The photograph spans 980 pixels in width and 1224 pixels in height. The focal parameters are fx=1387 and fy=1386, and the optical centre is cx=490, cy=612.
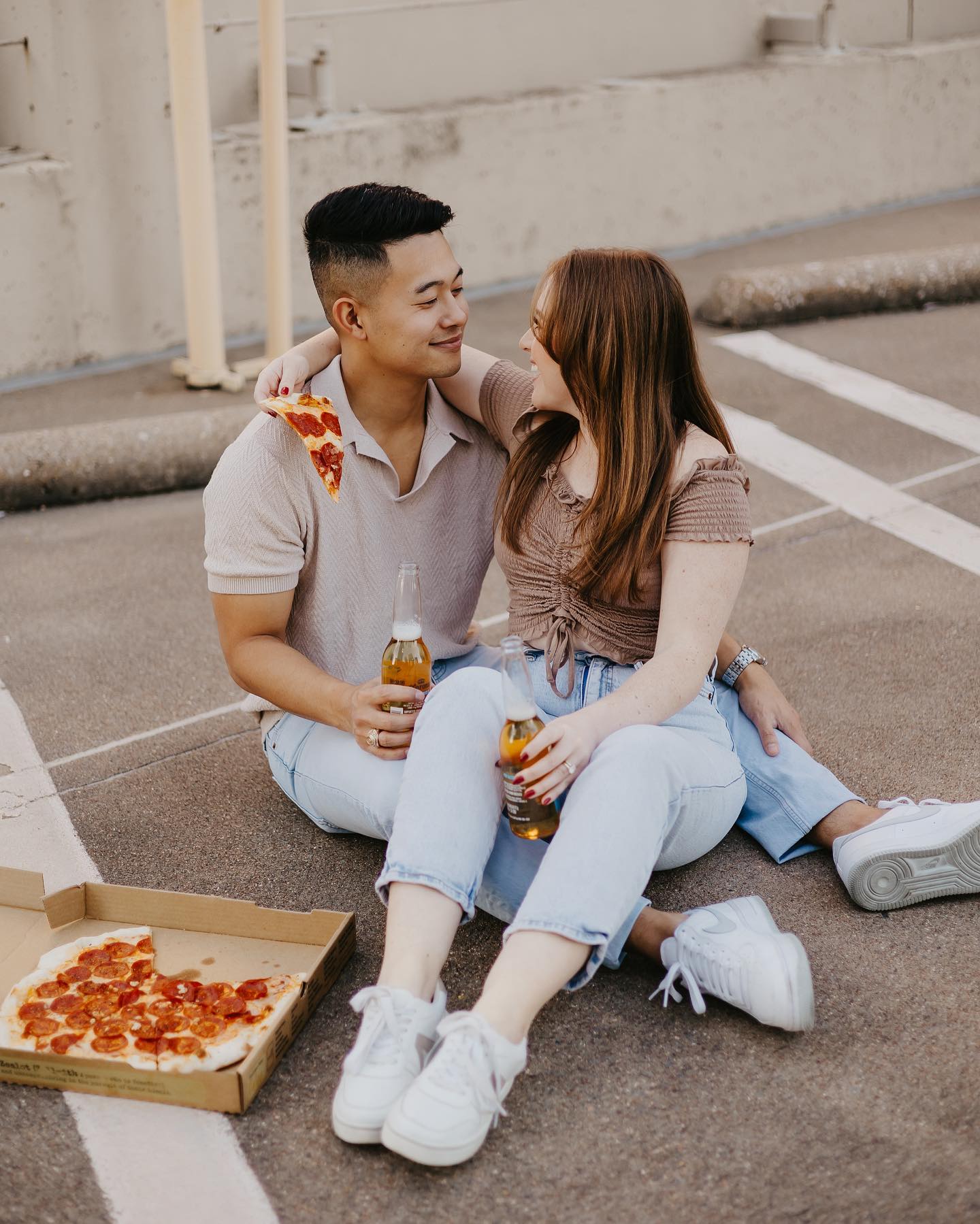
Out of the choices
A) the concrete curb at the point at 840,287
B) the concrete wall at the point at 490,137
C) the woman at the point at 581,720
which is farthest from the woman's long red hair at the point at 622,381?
the concrete curb at the point at 840,287

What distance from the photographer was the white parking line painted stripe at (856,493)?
201 inches

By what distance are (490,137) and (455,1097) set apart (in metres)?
7.05

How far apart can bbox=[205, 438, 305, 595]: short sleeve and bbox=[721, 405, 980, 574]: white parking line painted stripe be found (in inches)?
111

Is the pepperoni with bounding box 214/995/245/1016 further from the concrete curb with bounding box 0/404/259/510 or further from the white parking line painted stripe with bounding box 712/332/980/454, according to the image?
the white parking line painted stripe with bounding box 712/332/980/454

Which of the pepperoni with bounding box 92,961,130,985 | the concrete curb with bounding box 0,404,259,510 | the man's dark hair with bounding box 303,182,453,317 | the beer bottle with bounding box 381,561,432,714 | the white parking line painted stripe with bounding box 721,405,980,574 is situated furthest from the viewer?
the concrete curb with bounding box 0,404,259,510

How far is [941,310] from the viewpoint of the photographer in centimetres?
803

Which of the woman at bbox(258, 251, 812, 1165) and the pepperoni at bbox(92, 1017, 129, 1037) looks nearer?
the woman at bbox(258, 251, 812, 1165)

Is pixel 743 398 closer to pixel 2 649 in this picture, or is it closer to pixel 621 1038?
pixel 2 649

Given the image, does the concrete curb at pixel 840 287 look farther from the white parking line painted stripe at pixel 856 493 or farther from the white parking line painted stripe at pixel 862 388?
the white parking line painted stripe at pixel 856 493

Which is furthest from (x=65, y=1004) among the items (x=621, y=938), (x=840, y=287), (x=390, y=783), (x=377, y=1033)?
(x=840, y=287)

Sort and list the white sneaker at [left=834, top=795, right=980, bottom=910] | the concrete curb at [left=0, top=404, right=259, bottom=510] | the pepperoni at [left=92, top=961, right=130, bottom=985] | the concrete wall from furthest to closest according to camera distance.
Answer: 1. the concrete wall
2. the concrete curb at [left=0, top=404, right=259, bottom=510]
3. the white sneaker at [left=834, top=795, right=980, bottom=910]
4. the pepperoni at [left=92, top=961, right=130, bottom=985]

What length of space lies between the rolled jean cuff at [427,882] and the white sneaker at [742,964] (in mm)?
447

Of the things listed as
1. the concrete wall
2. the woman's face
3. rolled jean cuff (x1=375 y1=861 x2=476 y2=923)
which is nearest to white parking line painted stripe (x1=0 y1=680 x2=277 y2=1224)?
rolled jean cuff (x1=375 y1=861 x2=476 y2=923)

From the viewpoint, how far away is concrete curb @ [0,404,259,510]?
553 cm
